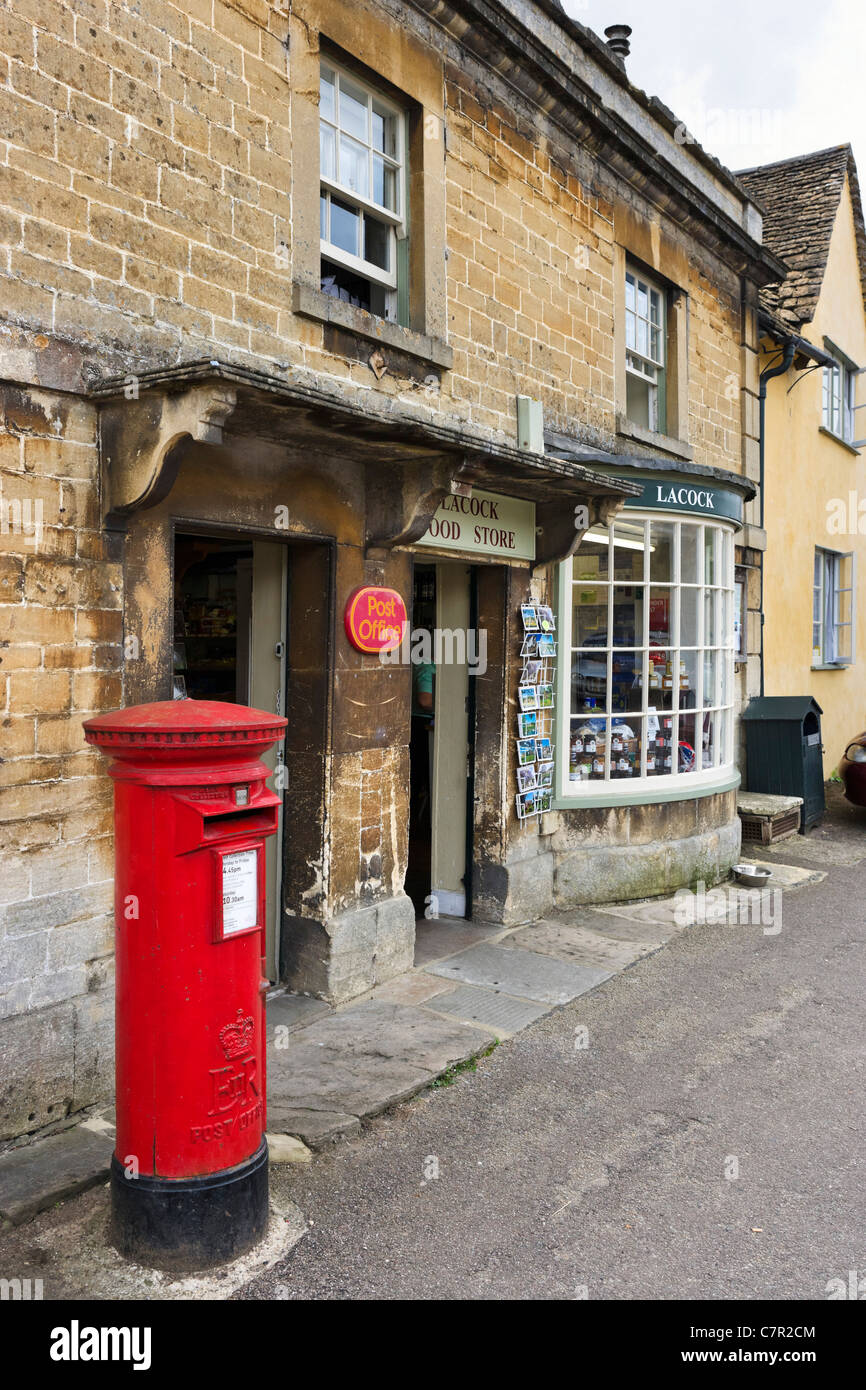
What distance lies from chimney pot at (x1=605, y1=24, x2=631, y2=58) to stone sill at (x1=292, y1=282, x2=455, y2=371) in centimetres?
543

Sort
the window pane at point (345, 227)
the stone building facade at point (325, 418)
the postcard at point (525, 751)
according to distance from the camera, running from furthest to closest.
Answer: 1. the postcard at point (525, 751)
2. the window pane at point (345, 227)
3. the stone building facade at point (325, 418)

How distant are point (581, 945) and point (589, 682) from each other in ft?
7.42

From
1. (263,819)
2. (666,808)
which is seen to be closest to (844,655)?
(666,808)

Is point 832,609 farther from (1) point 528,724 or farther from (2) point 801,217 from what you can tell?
(1) point 528,724

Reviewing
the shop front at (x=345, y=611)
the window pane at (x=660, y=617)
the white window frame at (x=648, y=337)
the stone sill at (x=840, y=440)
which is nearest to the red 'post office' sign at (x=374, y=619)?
the shop front at (x=345, y=611)

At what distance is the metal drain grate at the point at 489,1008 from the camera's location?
5.63 meters

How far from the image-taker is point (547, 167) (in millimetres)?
7871

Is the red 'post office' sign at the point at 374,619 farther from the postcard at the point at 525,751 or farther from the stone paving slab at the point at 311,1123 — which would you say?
the stone paving slab at the point at 311,1123

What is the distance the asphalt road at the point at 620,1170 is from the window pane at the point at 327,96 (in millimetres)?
5577

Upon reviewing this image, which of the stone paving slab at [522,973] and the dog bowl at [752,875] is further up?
the dog bowl at [752,875]

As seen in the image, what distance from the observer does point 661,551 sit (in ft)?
28.1

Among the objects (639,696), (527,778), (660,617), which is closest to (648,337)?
(660,617)

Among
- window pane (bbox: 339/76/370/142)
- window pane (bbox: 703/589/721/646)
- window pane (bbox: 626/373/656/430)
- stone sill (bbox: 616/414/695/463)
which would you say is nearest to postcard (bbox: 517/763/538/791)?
window pane (bbox: 703/589/721/646)
